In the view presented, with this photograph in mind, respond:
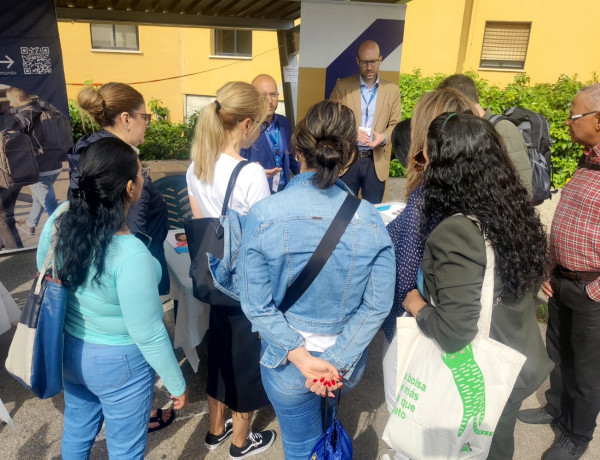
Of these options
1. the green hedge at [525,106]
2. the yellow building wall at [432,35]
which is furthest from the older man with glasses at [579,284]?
the yellow building wall at [432,35]

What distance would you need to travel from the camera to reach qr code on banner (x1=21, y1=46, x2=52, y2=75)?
4488 mm

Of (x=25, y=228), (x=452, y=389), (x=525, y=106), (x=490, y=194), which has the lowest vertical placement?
(x=25, y=228)

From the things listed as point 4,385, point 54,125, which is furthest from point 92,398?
point 54,125

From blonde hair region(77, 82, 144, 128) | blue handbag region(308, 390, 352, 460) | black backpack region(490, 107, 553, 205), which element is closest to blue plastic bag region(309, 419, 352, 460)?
blue handbag region(308, 390, 352, 460)

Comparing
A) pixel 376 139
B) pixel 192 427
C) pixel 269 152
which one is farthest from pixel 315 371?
pixel 376 139

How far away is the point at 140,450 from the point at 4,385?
69.7 inches

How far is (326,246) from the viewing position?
1535mm

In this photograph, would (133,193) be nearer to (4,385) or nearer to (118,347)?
(118,347)

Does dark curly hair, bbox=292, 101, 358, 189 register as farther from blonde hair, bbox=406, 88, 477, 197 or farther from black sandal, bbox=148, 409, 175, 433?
black sandal, bbox=148, 409, 175, 433

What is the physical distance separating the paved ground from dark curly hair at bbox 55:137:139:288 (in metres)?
1.45

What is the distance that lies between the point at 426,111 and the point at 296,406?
1.43 m

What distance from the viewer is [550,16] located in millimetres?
11898

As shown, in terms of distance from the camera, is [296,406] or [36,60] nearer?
[296,406]

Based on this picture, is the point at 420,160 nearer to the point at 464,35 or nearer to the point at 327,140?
the point at 327,140
